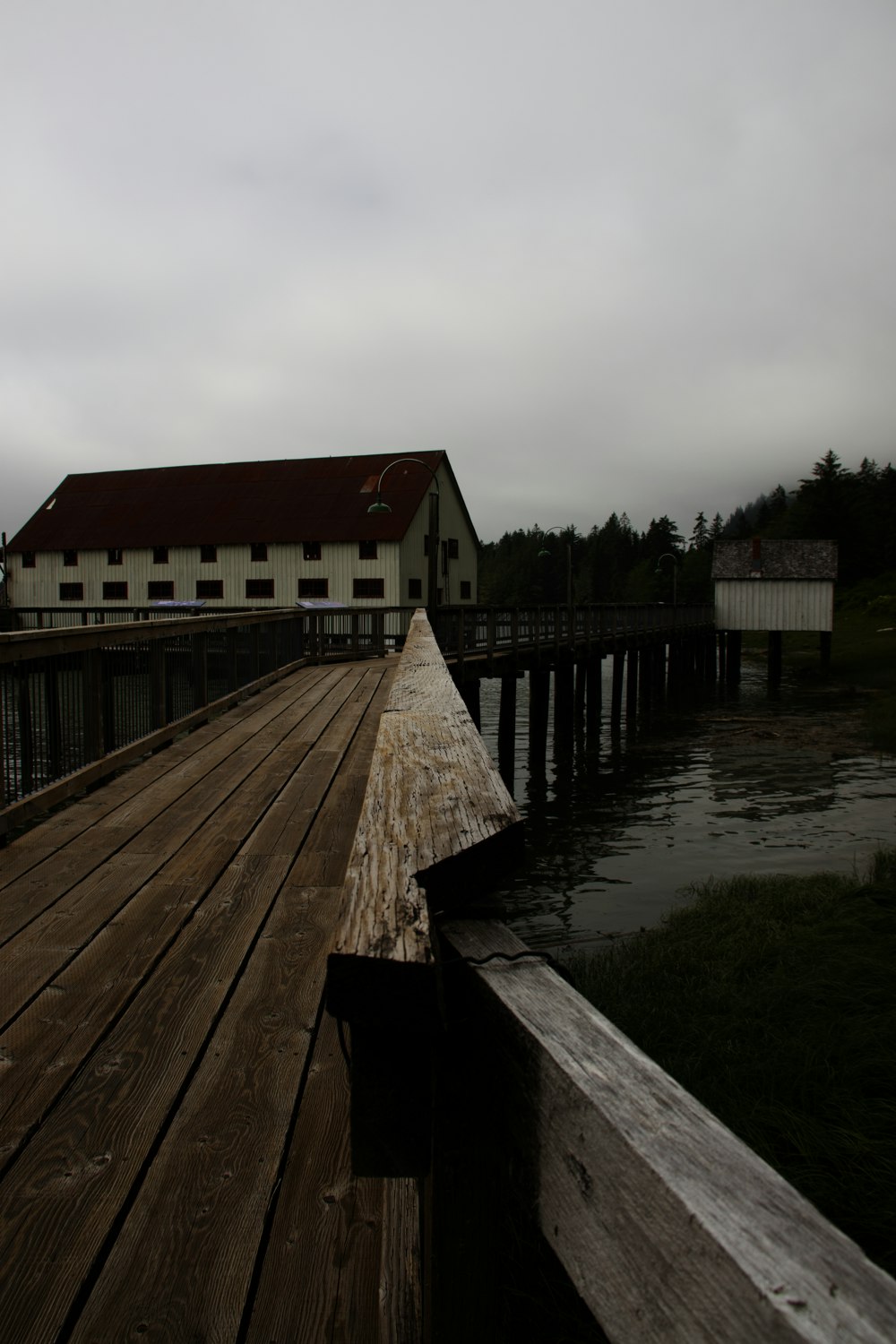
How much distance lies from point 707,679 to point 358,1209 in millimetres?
45650

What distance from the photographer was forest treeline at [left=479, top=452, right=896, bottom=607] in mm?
79562

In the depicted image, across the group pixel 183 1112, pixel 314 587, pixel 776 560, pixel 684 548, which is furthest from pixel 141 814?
pixel 684 548

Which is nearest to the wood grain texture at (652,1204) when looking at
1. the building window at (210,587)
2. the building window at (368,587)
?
the building window at (368,587)

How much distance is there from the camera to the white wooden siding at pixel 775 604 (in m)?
45.8

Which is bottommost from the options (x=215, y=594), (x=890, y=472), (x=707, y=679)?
(x=707, y=679)

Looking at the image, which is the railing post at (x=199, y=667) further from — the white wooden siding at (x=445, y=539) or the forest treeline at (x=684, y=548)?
the forest treeline at (x=684, y=548)

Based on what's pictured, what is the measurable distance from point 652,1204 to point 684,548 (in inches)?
5693

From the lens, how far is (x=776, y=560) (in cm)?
4722

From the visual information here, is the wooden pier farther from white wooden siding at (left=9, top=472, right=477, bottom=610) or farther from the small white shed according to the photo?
the small white shed

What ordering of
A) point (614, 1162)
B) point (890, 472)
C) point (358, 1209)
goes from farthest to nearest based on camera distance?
point (890, 472), point (358, 1209), point (614, 1162)

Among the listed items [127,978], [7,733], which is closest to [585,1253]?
[127,978]

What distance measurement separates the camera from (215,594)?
143 ft

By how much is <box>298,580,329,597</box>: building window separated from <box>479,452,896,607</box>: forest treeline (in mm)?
Answer: 31986

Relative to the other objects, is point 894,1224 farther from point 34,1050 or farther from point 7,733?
point 7,733
